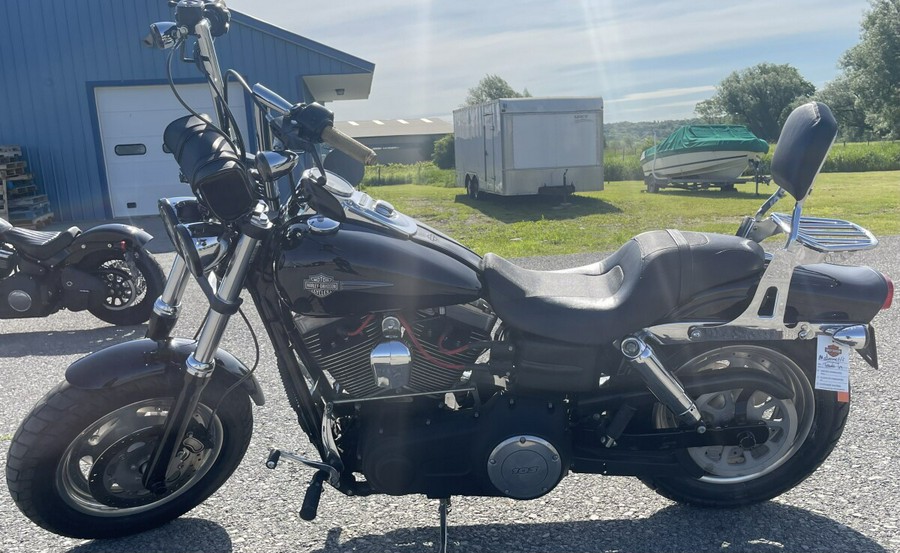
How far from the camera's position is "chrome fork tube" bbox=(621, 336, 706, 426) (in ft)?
8.45

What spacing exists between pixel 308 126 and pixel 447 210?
14.2m

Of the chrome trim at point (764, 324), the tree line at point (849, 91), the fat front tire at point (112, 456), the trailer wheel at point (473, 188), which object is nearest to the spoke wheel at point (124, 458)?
the fat front tire at point (112, 456)

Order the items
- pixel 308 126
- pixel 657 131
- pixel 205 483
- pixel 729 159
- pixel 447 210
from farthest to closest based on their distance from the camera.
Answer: pixel 657 131 → pixel 729 159 → pixel 447 210 → pixel 205 483 → pixel 308 126

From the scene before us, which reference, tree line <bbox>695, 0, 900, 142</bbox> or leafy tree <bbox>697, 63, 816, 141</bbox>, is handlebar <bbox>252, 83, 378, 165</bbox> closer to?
tree line <bbox>695, 0, 900, 142</bbox>

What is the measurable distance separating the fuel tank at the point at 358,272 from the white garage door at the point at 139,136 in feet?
38.3

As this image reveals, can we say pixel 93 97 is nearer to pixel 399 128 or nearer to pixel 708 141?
pixel 708 141

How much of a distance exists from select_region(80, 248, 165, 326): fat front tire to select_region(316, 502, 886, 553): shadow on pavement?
388cm

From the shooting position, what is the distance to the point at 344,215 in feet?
8.10

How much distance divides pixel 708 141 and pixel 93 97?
605 inches

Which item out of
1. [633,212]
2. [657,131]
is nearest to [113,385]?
[633,212]

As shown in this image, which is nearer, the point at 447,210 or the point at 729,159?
the point at 447,210

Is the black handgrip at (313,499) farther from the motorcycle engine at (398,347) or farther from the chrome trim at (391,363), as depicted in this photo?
the chrome trim at (391,363)

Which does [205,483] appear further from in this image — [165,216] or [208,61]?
[208,61]

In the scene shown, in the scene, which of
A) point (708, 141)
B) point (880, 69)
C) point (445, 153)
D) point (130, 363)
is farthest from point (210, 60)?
point (880, 69)
